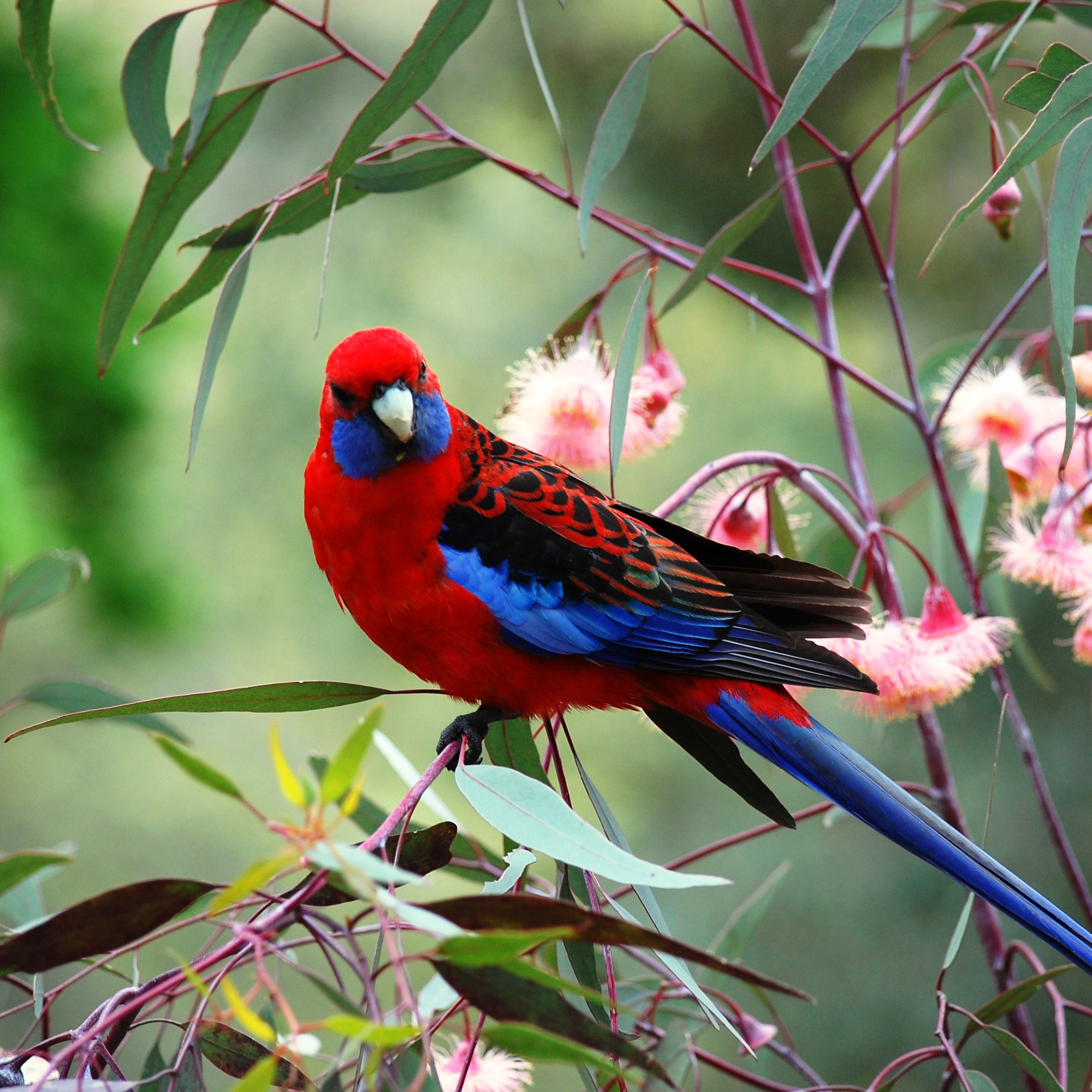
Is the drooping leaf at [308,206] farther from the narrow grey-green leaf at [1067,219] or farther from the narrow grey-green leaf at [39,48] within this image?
the narrow grey-green leaf at [1067,219]

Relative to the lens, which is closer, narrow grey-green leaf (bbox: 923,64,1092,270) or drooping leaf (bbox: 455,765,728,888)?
drooping leaf (bbox: 455,765,728,888)

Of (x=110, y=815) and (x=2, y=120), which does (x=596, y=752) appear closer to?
(x=110, y=815)

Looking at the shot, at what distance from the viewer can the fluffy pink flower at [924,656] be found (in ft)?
2.58

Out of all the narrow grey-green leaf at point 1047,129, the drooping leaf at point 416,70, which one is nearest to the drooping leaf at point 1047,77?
the narrow grey-green leaf at point 1047,129

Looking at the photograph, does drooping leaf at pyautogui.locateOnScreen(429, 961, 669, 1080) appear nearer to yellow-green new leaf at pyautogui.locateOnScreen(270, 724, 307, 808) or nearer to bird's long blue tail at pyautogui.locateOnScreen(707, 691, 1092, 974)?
yellow-green new leaf at pyautogui.locateOnScreen(270, 724, 307, 808)

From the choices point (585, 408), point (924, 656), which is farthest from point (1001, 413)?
point (585, 408)

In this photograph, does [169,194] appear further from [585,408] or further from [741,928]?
[741,928]

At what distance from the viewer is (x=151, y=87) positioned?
818mm

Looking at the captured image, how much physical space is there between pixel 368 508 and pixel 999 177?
1.54ft

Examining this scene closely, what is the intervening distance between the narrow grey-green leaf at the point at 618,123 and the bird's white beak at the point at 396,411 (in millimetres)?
185

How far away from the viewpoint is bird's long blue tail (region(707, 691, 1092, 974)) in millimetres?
660

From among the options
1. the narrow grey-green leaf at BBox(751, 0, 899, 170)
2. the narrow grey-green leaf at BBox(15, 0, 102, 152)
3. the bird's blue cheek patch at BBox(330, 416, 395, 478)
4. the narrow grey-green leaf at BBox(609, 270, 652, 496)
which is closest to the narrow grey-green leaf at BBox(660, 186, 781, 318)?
the narrow grey-green leaf at BBox(609, 270, 652, 496)

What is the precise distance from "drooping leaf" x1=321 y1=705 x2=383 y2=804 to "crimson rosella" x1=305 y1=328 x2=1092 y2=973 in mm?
425

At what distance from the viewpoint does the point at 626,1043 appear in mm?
402
